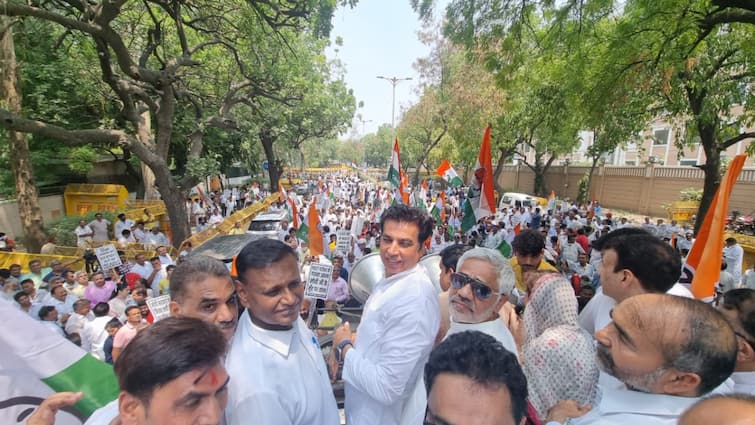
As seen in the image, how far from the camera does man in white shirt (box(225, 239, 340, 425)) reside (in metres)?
1.40

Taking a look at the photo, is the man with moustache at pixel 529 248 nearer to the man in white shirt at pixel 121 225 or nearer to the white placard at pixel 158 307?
the white placard at pixel 158 307

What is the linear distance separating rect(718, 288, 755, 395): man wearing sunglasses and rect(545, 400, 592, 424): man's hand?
80 centimetres

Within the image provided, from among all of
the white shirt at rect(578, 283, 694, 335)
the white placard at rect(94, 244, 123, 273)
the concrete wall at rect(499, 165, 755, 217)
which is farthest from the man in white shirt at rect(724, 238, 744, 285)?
the concrete wall at rect(499, 165, 755, 217)

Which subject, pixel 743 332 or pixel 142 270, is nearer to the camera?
pixel 743 332

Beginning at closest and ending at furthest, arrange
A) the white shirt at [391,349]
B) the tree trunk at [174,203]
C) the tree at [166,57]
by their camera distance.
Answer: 1. the white shirt at [391,349]
2. the tree at [166,57]
3. the tree trunk at [174,203]

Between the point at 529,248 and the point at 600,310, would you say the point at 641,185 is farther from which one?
the point at 600,310

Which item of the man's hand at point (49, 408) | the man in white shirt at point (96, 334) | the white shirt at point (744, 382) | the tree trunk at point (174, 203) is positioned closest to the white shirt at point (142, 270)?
the man in white shirt at point (96, 334)

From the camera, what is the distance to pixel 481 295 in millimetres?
1915

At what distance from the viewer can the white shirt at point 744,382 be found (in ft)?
6.00

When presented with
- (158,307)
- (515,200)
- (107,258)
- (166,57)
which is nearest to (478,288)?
(158,307)

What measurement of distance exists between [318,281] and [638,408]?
3.81 meters

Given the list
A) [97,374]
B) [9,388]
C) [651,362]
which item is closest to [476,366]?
[651,362]

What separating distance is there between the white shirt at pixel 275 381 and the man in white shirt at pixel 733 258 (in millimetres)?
9143

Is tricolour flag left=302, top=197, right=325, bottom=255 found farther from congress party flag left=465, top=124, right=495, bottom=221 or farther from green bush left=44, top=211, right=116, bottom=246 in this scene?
green bush left=44, top=211, right=116, bottom=246
